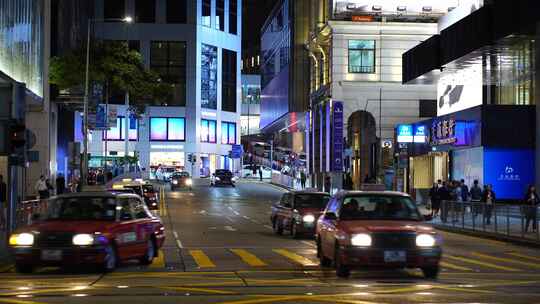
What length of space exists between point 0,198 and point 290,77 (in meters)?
61.5

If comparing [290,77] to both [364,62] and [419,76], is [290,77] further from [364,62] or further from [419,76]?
[419,76]

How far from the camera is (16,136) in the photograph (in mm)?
20016

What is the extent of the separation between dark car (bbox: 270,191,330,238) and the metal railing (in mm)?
6048

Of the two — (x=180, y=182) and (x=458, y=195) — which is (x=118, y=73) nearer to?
(x=180, y=182)

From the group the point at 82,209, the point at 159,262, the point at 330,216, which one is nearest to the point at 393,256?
the point at 330,216

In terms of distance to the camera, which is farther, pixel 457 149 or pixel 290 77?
pixel 290 77

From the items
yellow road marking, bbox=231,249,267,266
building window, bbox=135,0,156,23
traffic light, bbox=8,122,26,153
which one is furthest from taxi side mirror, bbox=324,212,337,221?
building window, bbox=135,0,156,23

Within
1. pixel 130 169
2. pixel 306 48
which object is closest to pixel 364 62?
pixel 306 48

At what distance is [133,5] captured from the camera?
10656 centimetres

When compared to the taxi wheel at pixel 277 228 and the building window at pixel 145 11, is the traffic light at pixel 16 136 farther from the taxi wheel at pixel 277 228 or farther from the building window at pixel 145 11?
the building window at pixel 145 11

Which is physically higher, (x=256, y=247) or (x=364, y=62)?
(x=364, y=62)

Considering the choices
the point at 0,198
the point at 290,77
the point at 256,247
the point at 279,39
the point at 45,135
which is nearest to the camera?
the point at 256,247

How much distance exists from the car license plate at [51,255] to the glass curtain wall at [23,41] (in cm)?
1495

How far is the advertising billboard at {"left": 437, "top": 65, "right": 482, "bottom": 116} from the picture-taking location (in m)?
51.5
